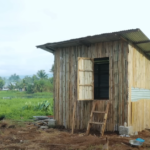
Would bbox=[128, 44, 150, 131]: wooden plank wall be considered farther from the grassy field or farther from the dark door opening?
the grassy field

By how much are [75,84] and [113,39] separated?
99.5 inches

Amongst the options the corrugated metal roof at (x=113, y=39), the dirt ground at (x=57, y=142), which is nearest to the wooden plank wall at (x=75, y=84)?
the corrugated metal roof at (x=113, y=39)

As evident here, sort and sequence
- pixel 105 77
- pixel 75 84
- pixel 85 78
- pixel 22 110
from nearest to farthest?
pixel 85 78
pixel 75 84
pixel 105 77
pixel 22 110

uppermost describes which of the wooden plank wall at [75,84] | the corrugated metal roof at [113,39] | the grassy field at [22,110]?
the corrugated metal roof at [113,39]

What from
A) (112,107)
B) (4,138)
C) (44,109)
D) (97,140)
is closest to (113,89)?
(112,107)

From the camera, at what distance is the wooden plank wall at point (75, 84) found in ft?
28.5

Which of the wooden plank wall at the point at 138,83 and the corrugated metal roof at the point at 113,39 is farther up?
the corrugated metal roof at the point at 113,39

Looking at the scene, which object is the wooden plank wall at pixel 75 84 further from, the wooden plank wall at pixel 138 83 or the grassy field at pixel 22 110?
the grassy field at pixel 22 110

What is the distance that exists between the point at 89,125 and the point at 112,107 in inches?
44.9

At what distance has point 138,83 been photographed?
32.6 ft

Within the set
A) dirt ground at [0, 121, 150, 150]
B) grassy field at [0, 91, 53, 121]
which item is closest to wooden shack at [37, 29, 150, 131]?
dirt ground at [0, 121, 150, 150]

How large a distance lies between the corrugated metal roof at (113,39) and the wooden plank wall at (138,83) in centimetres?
Answer: 33

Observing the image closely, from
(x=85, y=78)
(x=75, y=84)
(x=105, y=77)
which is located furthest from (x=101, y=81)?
(x=85, y=78)

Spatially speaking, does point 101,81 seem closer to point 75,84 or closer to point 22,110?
point 75,84
